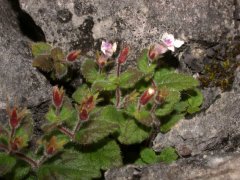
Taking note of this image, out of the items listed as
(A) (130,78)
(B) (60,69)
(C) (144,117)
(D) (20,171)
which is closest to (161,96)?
(C) (144,117)

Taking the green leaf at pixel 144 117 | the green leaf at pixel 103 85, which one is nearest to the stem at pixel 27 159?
the green leaf at pixel 103 85

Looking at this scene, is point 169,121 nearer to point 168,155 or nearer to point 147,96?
point 168,155

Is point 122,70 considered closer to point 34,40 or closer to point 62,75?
point 62,75

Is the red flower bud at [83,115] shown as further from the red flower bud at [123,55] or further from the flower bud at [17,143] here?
the red flower bud at [123,55]

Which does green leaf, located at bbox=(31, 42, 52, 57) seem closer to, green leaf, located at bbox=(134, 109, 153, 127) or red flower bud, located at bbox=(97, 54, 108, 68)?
red flower bud, located at bbox=(97, 54, 108, 68)

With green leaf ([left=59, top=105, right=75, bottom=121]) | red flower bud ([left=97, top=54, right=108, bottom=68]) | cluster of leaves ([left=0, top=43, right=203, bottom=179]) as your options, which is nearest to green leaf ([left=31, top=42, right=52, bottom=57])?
cluster of leaves ([left=0, top=43, right=203, bottom=179])

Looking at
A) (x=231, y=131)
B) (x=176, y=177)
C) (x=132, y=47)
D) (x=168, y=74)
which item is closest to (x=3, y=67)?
(x=132, y=47)
